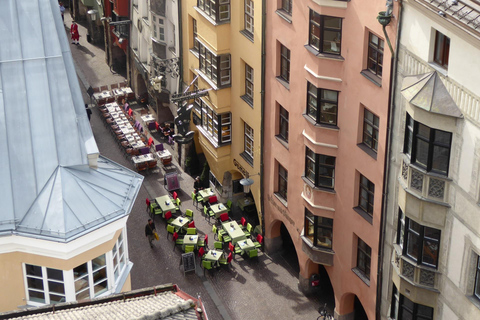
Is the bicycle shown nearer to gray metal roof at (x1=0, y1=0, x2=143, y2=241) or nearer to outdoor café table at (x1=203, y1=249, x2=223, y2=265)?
outdoor café table at (x1=203, y1=249, x2=223, y2=265)

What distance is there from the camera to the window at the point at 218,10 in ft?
179

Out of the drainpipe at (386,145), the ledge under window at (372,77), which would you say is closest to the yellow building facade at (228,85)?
the ledge under window at (372,77)

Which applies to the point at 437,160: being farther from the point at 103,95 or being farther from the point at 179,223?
the point at 103,95

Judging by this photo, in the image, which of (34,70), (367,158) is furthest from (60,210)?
(367,158)

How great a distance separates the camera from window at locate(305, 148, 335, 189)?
47.4 metres

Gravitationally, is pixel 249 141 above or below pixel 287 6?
below

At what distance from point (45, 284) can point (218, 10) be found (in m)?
21.0

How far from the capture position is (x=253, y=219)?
60.4 meters

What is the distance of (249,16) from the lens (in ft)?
175

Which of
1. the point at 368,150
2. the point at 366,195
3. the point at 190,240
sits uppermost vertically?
the point at 368,150

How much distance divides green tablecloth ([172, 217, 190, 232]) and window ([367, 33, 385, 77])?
19.7 meters

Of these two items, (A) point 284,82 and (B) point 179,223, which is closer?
(A) point 284,82

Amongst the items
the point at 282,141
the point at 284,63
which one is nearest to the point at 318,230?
the point at 282,141

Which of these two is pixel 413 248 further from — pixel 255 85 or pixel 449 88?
pixel 255 85
